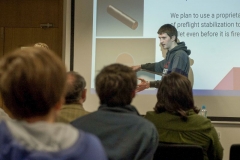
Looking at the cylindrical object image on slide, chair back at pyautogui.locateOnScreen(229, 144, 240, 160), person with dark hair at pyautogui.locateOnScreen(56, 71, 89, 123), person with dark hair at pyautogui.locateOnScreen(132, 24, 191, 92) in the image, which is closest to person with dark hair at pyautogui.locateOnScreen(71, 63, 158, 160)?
person with dark hair at pyautogui.locateOnScreen(56, 71, 89, 123)

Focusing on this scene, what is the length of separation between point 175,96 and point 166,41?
165cm

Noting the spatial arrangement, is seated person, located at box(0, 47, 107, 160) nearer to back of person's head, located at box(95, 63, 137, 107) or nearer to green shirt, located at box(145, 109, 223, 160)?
back of person's head, located at box(95, 63, 137, 107)

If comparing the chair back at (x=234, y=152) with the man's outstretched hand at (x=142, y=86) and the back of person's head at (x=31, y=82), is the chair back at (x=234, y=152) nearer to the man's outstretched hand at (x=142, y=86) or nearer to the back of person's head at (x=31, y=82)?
the back of person's head at (x=31, y=82)

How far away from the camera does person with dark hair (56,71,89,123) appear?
6.83 ft

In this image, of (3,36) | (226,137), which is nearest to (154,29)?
(226,137)

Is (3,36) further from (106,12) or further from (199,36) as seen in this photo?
(199,36)

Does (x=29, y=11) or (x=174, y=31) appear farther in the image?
(x=29, y=11)

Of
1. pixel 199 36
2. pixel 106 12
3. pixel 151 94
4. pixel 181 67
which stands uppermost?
pixel 106 12

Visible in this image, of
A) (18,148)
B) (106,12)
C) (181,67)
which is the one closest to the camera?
(18,148)

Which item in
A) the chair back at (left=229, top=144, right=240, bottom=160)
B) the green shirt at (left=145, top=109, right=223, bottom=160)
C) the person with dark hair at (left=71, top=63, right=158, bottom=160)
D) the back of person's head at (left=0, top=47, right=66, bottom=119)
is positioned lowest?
the chair back at (left=229, top=144, right=240, bottom=160)

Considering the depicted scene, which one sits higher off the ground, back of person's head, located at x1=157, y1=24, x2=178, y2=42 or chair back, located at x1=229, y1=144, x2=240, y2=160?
back of person's head, located at x1=157, y1=24, x2=178, y2=42

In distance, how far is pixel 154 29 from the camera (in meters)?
3.71

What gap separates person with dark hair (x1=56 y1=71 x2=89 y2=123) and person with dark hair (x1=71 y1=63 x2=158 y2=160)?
0.45m

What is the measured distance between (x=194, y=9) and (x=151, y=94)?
1.00m
